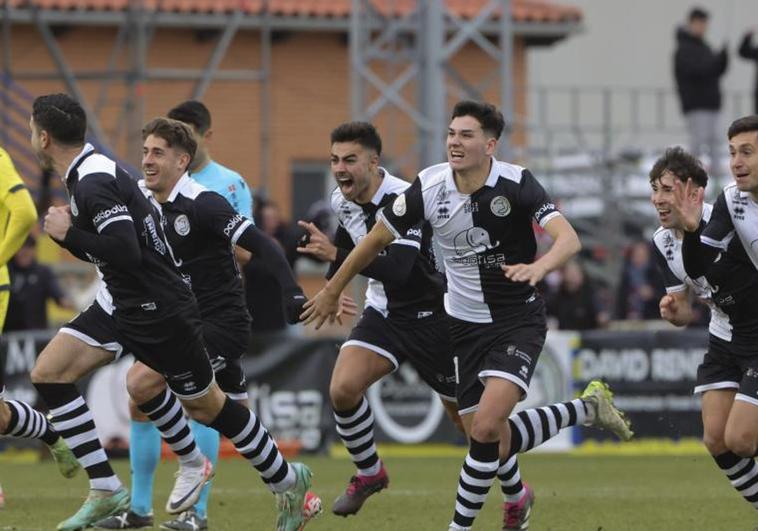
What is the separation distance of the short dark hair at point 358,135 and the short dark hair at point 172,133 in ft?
3.66

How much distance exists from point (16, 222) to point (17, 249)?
0.19 metres

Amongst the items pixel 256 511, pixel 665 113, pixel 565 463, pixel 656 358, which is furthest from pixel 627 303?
pixel 256 511

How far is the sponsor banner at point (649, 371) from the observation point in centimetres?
1823

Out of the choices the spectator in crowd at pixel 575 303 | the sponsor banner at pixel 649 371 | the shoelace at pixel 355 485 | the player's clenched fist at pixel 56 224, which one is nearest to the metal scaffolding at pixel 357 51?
the spectator in crowd at pixel 575 303

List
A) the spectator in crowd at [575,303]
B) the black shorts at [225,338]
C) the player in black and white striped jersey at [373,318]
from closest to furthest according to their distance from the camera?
the black shorts at [225,338] < the player in black and white striped jersey at [373,318] < the spectator in crowd at [575,303]

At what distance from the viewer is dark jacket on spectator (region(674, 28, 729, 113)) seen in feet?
70.7

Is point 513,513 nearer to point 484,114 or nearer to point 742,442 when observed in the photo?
point 742,442

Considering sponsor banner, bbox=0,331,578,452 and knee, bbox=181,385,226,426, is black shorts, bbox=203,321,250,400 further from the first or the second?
sponsor banner, bbox=0,331,578,452

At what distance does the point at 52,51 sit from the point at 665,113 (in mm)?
9489

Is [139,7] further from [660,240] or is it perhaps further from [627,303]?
[660,240]

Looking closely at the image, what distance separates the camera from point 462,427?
1072cm

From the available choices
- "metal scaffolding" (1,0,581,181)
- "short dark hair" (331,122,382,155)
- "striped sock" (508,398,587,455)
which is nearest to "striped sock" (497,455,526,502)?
"striped sock" (508,398,587,455)

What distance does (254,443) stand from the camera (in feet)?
31.4

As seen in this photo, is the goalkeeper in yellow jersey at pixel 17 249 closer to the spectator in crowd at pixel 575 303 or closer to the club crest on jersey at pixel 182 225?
the club crest on jersey at pixel 182 225
